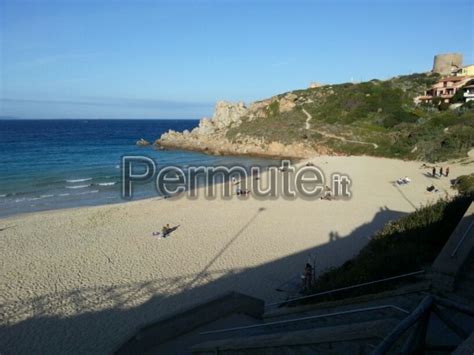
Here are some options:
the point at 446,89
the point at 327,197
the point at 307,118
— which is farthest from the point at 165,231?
the point at 446,89

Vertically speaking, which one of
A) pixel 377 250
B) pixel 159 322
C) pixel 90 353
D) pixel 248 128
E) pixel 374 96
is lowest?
pixel 90 353

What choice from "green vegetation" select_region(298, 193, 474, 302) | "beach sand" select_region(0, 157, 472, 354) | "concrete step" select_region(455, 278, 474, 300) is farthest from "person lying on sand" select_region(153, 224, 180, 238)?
"concrete step" select_region(455, 278, 474, 300)

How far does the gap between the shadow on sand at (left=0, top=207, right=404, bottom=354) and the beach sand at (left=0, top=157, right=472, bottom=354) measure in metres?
0.03

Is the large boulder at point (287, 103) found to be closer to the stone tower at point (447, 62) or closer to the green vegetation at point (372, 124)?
the green vegetation at point (372, 124)

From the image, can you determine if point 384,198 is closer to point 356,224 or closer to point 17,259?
point 356,224

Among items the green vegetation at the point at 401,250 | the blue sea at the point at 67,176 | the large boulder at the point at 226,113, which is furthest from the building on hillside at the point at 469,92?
the green vegetation at the point at 401,250

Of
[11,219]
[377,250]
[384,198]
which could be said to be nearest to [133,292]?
[377,250]

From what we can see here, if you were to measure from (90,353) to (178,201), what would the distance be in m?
16.1

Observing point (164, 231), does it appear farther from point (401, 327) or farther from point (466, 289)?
point (401, 327)

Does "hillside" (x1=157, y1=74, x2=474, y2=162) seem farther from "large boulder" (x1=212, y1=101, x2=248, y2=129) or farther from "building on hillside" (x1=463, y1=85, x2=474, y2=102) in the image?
"building on hillside" (x1=463, y1=85, x2=474, y2=102)

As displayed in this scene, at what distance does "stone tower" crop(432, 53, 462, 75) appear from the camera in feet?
294

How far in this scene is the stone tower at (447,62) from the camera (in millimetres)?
89562

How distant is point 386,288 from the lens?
667cm

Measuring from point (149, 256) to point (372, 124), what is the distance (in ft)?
144
